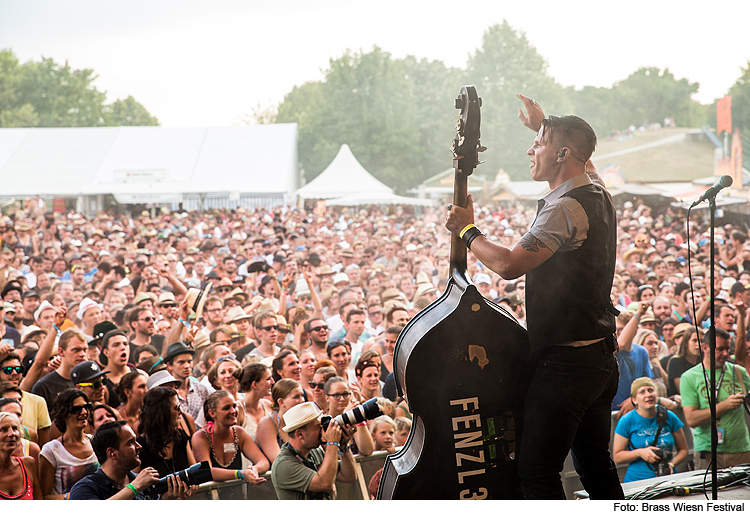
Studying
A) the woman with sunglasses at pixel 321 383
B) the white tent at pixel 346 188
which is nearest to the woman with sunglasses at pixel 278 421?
the woman with sunglasses at pixel 321 383

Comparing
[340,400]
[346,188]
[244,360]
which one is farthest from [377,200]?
[340,400]

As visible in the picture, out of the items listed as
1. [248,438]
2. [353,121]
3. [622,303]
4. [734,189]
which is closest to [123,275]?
[353,121]

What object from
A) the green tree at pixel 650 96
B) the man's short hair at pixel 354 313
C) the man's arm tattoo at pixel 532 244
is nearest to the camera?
the man's arm tattoo at pixel 532 244

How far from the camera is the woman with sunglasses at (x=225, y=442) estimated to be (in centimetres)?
293

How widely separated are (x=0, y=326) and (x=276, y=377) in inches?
88.6

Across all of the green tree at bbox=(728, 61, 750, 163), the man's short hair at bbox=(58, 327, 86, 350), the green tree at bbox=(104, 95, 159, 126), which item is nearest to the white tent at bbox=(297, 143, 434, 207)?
the green tree at bbox=(104, 95, 159, 126)

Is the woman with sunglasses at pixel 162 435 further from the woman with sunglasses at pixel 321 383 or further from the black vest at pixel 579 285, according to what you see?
the black vest at pixel 579 285

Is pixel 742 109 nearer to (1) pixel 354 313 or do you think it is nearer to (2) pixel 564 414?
(1) pixel 354 313

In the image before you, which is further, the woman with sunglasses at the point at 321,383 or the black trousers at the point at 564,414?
the woman with sunglasses at the point at 321,383

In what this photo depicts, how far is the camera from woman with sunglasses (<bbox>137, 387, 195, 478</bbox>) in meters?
2.75

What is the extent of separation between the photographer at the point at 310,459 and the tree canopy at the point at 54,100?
4.64 metres

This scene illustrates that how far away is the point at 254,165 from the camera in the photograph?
1020cm

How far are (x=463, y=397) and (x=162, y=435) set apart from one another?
1.58 meters

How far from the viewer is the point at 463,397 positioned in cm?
183
